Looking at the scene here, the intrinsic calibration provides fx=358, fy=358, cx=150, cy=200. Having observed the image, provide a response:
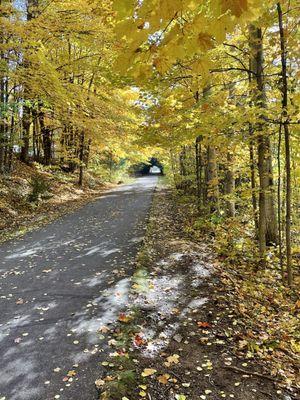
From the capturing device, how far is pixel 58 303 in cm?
529

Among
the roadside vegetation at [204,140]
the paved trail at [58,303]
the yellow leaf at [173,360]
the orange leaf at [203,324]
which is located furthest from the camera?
the orange leaf at [203,324]

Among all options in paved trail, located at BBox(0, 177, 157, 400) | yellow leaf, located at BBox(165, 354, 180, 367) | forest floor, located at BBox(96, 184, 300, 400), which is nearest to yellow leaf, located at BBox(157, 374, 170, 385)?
forest floor, located at BBox(96, 184, 300, 400)

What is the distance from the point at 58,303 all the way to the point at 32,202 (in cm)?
934

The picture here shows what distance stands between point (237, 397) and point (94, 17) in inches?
413

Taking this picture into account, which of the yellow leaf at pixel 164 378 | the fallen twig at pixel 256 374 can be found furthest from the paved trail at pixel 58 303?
the fallen twig at pixel 256 374

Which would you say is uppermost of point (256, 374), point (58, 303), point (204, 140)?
point (204, 140)

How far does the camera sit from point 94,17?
1054cm

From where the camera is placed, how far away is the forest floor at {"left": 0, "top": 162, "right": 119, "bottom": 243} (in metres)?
11.3

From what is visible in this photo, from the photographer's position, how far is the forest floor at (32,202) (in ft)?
36.9

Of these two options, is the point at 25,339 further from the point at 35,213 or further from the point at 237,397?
the point at 35,213

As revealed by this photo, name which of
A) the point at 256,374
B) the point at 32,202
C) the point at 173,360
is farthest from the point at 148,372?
the point at 32,202

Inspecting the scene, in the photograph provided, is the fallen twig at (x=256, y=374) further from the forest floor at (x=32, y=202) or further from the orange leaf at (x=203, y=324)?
the forest floor at (x=32, y=202)

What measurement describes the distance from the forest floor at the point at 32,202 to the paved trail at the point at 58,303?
5.10 feet

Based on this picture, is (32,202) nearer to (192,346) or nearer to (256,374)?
(192,346)
